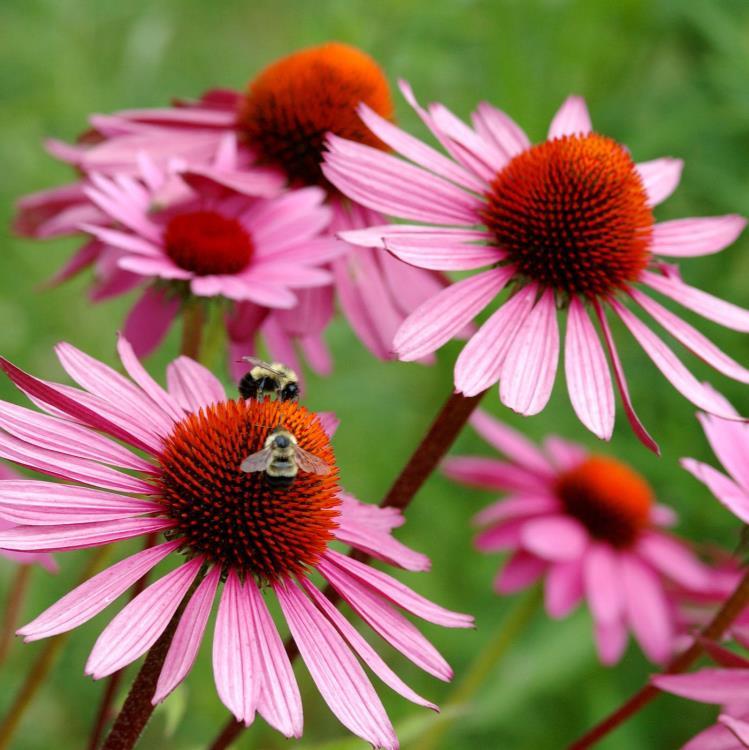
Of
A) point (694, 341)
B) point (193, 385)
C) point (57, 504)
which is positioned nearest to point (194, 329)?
point (193, 385)

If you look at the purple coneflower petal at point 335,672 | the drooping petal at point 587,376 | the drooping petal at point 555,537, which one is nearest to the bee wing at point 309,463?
the purple coneflower petal at point 335,672

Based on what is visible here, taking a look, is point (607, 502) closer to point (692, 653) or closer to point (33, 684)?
point (692, 653)

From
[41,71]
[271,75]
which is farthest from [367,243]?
[41,71]

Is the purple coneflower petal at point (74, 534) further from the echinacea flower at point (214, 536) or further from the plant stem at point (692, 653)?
the plant stem at point (692, 653)

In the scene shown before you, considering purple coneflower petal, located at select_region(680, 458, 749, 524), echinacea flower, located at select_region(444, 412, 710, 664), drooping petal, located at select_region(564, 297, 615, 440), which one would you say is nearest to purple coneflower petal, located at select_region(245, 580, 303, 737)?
drooping petal, located at select_region(564, 297, 615, 440)

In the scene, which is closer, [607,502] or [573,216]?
[573,216]
